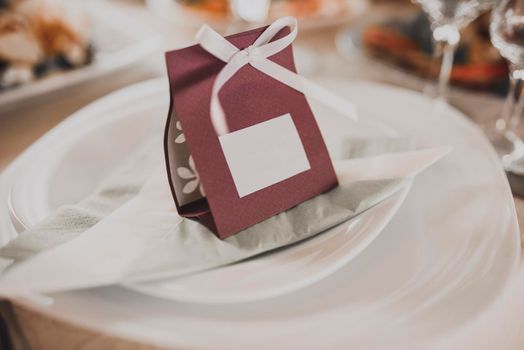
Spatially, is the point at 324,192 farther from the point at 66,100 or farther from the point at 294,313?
the point at 66,100

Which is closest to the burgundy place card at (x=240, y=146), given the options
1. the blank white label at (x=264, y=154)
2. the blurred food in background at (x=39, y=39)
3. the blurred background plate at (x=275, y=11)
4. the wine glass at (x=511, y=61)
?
the blank white label at (x=264, y=154)

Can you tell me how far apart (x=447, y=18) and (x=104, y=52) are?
50 cm

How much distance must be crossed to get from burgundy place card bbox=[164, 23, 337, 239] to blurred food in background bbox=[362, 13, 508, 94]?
430 mm

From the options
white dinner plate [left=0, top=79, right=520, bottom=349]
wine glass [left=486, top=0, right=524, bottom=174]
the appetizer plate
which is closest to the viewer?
white dinner plate [left=0, top=79, right=520, bottom=349]

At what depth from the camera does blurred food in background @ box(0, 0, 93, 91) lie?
2.18 ft

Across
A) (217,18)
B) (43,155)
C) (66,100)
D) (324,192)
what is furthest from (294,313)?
(217,18)

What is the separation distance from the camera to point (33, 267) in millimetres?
297

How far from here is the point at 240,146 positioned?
378 millimetres

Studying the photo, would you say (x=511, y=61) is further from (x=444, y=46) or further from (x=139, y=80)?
(x=139, y=80)

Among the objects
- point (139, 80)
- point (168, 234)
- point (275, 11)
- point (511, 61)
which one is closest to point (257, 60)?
point (168, 234)

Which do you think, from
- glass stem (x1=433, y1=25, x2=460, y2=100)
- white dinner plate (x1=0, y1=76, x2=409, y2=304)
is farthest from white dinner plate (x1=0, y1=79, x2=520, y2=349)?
glass stem (x1=433, y1=25, x2=460, y2=100)

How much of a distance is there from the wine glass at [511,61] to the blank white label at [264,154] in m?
0.28

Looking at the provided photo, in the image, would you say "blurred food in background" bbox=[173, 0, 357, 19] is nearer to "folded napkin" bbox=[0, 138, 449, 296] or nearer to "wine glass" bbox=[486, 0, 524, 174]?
"wine glass" bbox=[486, 0, 524, 174]

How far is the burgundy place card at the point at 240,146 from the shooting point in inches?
14.0
